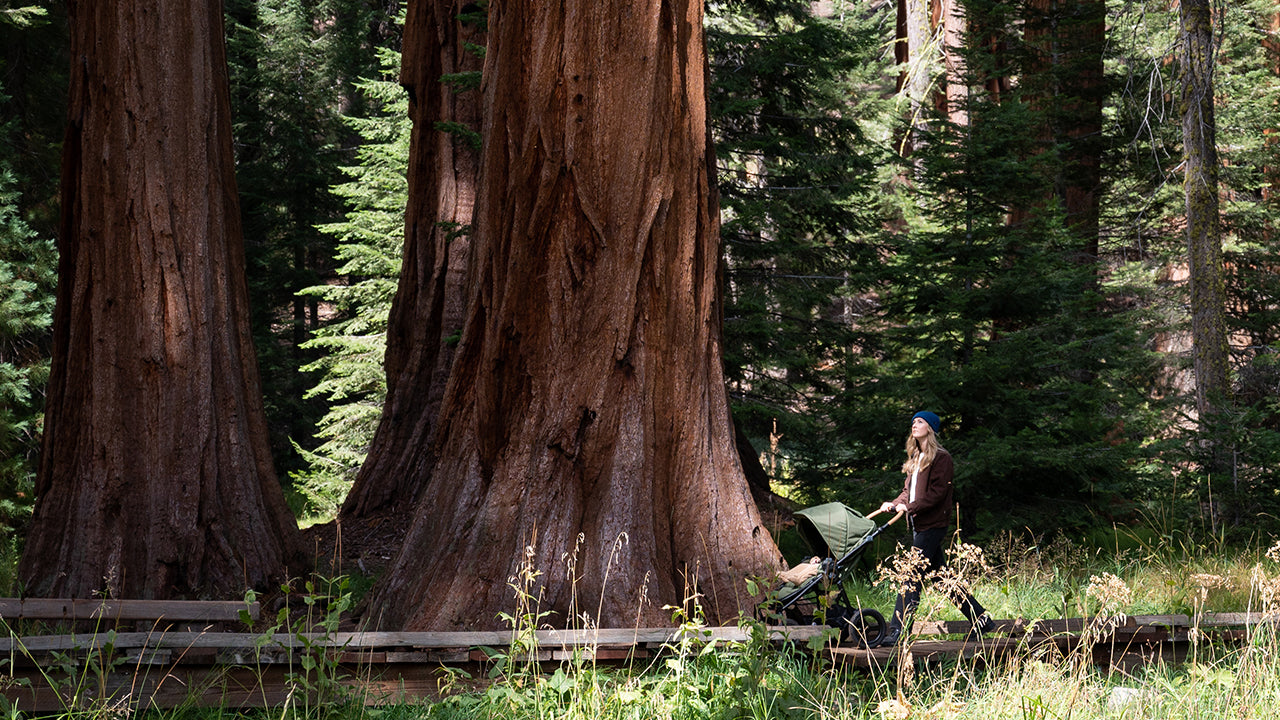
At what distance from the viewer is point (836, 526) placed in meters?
5.46

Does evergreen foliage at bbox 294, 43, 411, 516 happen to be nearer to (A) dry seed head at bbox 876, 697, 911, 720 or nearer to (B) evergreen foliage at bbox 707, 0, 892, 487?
(B) evergreen foliage at bbox 707, 0, 892, 487

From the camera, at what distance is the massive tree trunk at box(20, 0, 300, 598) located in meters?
6.56

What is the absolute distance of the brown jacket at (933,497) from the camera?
623cm

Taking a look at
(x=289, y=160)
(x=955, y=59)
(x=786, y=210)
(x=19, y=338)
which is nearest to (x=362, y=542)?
(x=19, y=338)

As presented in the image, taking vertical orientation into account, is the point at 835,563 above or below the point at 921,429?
below

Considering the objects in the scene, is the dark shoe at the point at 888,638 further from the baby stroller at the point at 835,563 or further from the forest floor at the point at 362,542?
the forest floor at the point at 362,542

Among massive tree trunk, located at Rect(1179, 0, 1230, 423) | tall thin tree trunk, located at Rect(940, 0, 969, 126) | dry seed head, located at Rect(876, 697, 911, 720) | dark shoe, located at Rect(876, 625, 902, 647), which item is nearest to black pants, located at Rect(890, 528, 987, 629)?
dark shoe, located at Rect(876, 625, 902, 647)

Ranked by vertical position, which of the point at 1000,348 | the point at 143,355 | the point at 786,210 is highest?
the point at 786,210

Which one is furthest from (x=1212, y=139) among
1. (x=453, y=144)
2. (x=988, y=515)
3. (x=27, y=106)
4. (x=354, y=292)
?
(x=27, y=106)

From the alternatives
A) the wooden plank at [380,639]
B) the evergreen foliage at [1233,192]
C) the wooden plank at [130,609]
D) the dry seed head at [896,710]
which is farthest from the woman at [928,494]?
the evergreen foliage at [1233,192]

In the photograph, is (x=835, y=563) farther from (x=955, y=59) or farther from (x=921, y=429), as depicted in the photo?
(x=955, y=59)

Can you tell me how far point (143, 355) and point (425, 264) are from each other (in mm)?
3959

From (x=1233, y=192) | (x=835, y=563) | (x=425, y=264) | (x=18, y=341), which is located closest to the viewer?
(x=835, y=563)

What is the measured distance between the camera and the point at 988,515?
9.17 metres
